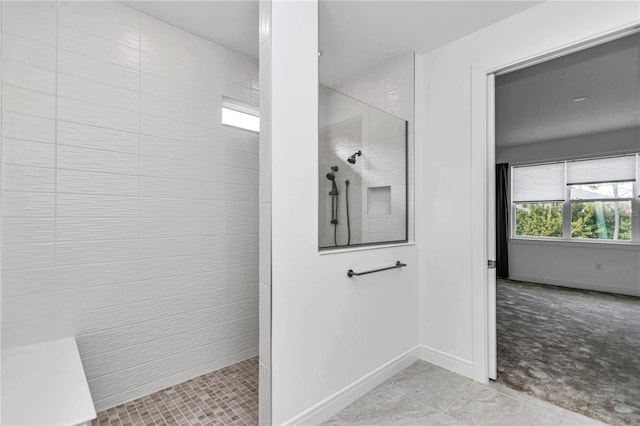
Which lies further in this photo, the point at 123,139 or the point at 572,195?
the point at 572,195

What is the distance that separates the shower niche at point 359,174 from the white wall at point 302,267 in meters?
0.11

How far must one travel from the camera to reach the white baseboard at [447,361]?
2.15 m

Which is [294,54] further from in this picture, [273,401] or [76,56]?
[273,401]

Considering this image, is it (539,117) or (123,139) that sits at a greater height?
(539,117)

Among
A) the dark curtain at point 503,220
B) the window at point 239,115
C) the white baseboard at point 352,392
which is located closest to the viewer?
the white baseboard at point 352,392

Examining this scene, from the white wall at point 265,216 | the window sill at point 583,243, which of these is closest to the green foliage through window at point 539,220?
the window sill at point 583,243

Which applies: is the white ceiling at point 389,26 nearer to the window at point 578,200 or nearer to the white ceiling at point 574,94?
the white ceiling at point 574,94

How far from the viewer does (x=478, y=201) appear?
6.93ft

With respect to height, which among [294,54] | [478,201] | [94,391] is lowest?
[94,391]

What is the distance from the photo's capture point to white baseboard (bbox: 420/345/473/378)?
2.15 metres

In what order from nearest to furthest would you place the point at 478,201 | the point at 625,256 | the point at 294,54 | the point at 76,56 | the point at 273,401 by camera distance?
the point at 273,401
the point at 294,54
the point at 76,56
the point at 478,201
the point at 625,256

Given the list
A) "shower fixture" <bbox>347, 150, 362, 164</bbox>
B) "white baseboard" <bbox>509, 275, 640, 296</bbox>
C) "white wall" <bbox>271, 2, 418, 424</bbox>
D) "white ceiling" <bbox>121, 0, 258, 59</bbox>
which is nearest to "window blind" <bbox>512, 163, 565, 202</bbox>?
"white baseboard" <bbox>509, 275, 640, 296</bbox>

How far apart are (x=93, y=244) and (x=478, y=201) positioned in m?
2.45

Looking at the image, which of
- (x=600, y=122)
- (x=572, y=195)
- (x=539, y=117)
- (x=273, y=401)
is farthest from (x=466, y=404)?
(x=572, y=195)
